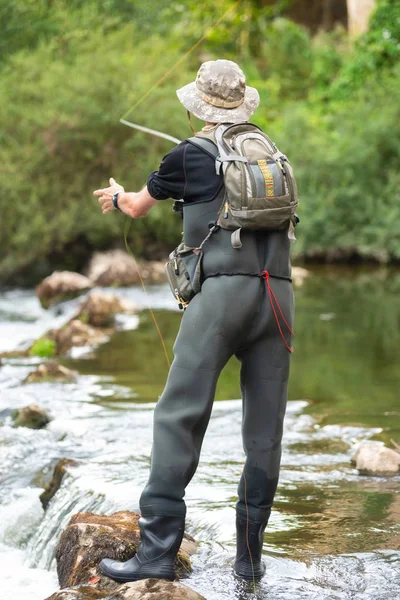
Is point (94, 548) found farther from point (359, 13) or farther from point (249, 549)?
point (359, 13)

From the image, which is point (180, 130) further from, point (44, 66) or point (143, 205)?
point (143, 205)

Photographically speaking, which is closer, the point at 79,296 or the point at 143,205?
the point at 143,205

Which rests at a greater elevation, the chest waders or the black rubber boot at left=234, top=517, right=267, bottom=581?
the chest waders

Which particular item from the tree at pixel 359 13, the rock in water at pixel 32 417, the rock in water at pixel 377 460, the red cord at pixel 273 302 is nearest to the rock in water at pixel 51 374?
the rock in water at pixel 32 417

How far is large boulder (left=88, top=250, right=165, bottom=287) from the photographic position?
63.3ft

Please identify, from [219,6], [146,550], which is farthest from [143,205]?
[219,6]

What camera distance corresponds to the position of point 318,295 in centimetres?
1708

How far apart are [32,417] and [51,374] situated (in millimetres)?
2211

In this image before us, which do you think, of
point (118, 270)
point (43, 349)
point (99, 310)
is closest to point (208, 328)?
point (43, 349)

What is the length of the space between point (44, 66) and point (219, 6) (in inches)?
520

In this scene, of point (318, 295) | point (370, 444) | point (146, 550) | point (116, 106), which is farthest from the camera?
point (116, 106)

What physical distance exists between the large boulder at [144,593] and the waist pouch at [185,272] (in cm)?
118

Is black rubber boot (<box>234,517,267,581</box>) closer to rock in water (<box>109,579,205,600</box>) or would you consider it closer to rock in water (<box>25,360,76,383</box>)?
rock in water (<box>109,579,205,600</box>)

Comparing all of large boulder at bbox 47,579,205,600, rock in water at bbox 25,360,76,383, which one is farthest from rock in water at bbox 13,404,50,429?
large boulder at bbox 47,579,205,600
